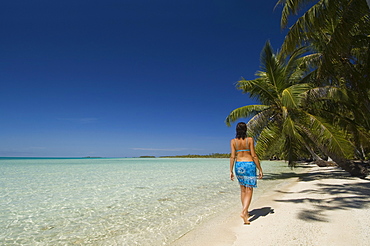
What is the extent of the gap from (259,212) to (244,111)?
7.63 m

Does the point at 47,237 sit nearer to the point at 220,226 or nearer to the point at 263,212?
the point at 220,226

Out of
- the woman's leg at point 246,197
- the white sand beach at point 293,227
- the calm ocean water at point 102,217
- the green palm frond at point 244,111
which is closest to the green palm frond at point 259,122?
the green palm frond at point 244,111

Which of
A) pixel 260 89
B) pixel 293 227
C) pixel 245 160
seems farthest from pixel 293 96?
pixel 293 227

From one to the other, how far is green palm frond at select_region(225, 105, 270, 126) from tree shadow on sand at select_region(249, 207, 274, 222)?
7.22 metres

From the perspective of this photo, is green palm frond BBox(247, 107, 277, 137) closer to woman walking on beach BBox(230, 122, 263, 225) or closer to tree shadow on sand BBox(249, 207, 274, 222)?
tree shadow on sand BBox(249, 207, 274, 222)

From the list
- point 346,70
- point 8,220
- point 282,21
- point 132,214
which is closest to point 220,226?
point 132,214

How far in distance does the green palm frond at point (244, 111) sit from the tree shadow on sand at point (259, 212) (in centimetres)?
722

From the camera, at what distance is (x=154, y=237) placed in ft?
12.4

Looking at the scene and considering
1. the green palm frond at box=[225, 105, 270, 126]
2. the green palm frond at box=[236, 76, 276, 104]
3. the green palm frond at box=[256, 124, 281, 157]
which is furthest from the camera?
the green palm frond at box=[225, 105, 270, 126]

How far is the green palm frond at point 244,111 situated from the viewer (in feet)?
37.4

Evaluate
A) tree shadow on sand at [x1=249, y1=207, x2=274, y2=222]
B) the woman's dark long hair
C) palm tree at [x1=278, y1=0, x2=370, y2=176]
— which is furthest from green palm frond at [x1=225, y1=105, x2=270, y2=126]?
the woman's dark long hair

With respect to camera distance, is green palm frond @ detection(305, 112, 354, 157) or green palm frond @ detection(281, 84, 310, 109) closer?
green palm frond @ detection(305, 112, 354, 157)

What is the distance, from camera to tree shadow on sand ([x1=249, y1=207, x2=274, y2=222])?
4293 millimetres

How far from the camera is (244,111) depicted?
38.2ft
